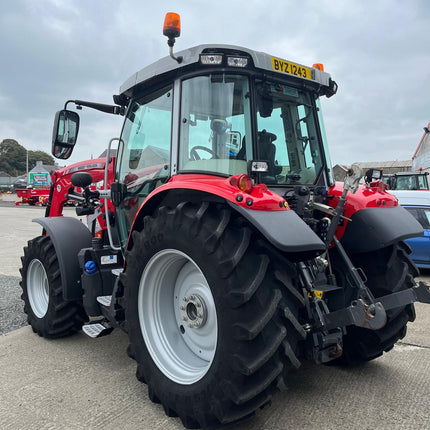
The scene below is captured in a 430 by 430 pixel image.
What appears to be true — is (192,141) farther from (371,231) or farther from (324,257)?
(371,231)

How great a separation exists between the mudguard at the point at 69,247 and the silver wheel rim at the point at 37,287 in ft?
1.75

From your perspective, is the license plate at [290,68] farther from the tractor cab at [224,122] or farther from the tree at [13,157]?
the tree at [13,157]

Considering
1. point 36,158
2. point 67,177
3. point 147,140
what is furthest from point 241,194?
point 36,158

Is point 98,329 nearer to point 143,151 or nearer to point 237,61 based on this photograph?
point 143,151

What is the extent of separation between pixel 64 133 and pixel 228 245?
7.71 ft

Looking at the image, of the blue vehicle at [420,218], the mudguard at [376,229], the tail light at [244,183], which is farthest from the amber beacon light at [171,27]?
the blue vehicle at [420,218]

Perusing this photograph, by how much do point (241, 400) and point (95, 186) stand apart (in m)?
3.33

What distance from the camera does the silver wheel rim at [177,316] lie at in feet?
8.59

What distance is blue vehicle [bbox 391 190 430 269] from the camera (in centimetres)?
746

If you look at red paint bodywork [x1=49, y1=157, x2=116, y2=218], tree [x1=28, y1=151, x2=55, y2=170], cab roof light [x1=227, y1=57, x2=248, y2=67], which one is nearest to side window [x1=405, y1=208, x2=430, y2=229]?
red paint bodywork [x1=49, y1=157, x2=116, y2=218]

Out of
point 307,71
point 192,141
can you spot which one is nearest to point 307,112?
point 307,71

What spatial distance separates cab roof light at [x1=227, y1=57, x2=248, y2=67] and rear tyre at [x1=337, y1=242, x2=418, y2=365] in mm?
1709

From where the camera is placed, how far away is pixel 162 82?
321cm

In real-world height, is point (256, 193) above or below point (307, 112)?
below
